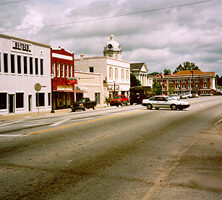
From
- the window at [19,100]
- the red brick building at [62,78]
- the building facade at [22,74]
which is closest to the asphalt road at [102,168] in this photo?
the building facade at [22,74]

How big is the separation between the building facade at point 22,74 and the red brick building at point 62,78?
1497 mm

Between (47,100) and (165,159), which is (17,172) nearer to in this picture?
(165,159)

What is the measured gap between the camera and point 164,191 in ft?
18.6

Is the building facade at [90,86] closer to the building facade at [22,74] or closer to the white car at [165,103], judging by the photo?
the building facade at [22,74]

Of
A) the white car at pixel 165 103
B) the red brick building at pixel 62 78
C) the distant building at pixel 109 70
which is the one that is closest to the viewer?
the white car at pixel 165 103

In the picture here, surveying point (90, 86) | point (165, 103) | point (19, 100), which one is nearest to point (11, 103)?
point (19, 100)

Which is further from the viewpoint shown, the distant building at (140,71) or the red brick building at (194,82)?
the red brick building at (194,82)

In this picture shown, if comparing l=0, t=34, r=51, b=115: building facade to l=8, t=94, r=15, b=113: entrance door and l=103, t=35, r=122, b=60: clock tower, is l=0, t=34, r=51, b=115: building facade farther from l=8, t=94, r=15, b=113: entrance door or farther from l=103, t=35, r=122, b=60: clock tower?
l=103, t=35, r=122, b=60: clock tower

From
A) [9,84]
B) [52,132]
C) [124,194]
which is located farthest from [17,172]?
[9,84]

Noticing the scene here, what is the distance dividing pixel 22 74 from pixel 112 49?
58.4 m

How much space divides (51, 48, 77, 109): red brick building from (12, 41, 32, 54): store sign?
4.80 m

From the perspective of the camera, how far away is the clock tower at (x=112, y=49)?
8994 cm

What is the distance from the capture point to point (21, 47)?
3322 cm

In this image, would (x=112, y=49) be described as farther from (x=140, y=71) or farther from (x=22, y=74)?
(x=22, y=74)
